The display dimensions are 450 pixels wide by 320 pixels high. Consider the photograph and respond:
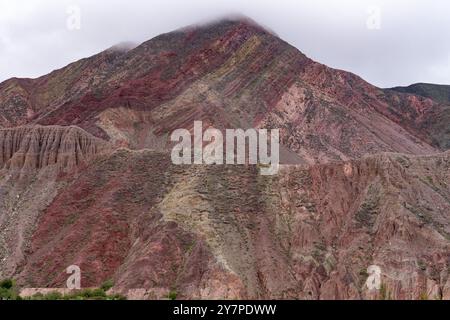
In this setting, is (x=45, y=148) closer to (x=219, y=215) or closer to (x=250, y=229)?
(x=219, y=215)

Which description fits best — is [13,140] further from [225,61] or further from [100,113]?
[225,61]

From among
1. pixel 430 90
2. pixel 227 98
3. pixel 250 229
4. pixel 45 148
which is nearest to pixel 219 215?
Answer: pixel 250 229

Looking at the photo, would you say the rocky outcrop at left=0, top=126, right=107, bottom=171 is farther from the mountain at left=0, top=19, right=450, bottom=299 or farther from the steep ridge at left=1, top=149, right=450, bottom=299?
the steep ridge at left=1, top=149, right=450, bottom=299

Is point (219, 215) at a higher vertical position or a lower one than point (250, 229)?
higher

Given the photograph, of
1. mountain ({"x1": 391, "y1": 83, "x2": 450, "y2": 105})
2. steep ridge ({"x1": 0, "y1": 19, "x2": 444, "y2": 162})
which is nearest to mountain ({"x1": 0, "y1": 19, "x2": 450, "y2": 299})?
steep ridge ({"x1": 0, "y1": 19, "x2": 444, "y2": 162})

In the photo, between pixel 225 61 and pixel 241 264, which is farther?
pixel 225 61

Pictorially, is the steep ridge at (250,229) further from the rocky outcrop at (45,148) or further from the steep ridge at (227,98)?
the steep ridge at (227,98)

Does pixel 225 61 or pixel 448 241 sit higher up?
pixel 225 61

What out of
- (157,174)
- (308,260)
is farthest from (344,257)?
(157,174)
